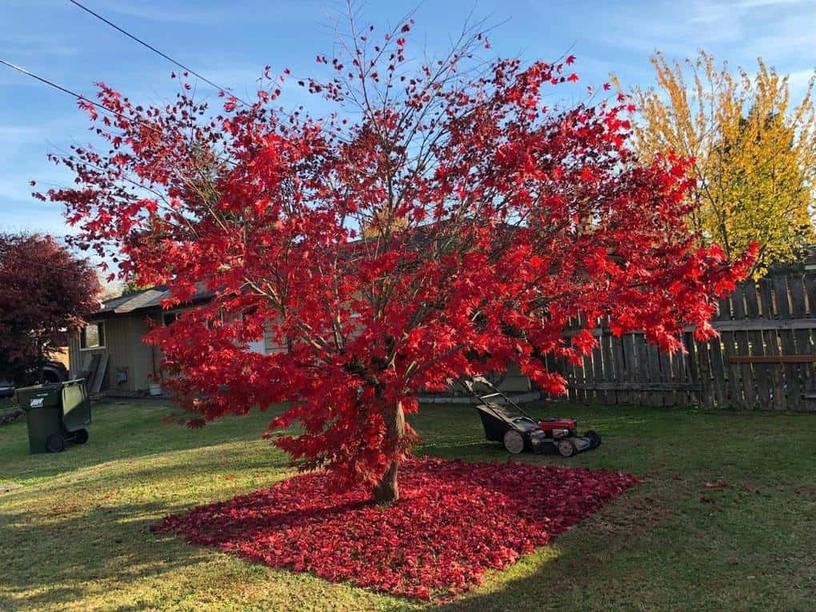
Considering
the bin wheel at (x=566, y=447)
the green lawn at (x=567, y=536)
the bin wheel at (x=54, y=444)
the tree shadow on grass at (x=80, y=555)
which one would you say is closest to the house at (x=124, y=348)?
the bin wheel at (x=54, y=444)

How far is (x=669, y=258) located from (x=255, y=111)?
3545 millimetres

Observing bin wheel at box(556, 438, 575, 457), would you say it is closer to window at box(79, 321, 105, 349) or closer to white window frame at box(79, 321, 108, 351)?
white window frame at box(79, 321, 108, 351)

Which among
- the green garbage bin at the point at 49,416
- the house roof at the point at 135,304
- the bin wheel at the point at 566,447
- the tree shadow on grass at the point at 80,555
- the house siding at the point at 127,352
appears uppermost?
the house roof at the point at 135,304

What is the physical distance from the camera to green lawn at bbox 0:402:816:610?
356 cm

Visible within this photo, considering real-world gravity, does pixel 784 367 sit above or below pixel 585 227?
below

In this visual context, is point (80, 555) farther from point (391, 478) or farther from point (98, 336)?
point (98, 336)

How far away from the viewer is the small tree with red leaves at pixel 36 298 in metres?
16.8

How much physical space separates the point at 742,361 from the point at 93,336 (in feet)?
69.2

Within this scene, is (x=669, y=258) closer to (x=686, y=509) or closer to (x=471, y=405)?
(x=686, y=509)

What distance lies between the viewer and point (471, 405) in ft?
37.2

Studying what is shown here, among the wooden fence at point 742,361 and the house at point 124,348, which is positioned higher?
the house at point 124,348

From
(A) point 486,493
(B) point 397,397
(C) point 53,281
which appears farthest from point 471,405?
(C) point 53,281

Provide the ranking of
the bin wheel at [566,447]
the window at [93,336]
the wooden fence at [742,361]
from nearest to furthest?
the bin wheel at [566,447], the wooden fence at [742,361], the window at [93,336]

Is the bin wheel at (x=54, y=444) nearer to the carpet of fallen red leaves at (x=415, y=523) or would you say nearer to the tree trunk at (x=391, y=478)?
the carpet of fallen red leaves at (x=415, y=523)
